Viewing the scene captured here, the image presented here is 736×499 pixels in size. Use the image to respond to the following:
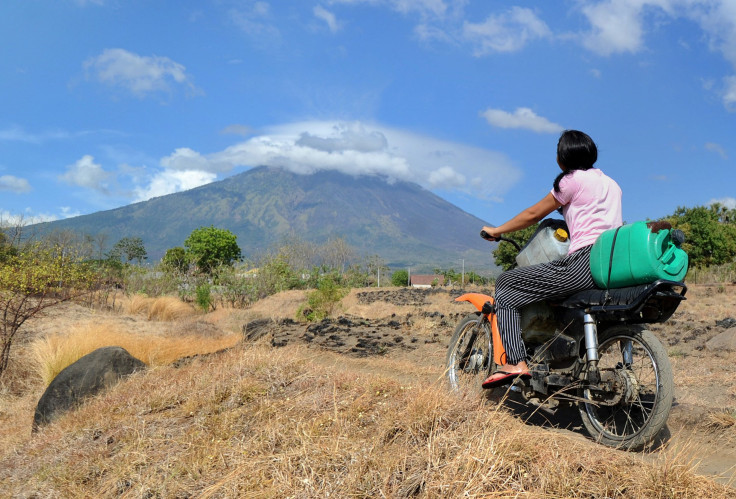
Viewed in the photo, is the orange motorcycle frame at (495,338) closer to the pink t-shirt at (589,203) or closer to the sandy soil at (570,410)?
the sandy soil at (570,410)

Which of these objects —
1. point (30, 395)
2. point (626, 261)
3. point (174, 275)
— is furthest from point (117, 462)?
point (174, 275)

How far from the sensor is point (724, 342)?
8047mm

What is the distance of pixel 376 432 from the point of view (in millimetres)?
3623

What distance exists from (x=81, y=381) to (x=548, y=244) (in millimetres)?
5356

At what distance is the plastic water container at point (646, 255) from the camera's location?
3586 mm

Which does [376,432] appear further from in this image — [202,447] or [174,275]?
[174,275]

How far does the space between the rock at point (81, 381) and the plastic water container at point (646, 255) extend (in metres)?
5.61

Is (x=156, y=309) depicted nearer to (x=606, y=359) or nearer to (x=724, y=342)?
(x=724, y=342)

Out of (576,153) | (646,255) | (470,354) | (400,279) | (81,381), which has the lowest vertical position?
(400,279)

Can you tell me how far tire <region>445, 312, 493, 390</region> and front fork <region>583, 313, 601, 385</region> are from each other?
38.8 inches

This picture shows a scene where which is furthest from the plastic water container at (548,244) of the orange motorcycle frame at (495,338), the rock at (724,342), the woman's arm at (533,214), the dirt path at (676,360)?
the rock at (724,342)

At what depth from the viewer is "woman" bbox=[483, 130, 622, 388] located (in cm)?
411

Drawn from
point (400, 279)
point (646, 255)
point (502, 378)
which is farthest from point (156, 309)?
point (400, 279)

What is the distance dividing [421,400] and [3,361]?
8646mm
